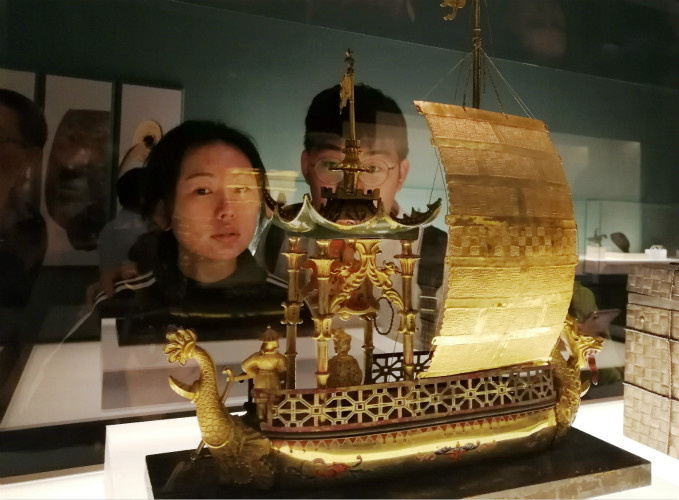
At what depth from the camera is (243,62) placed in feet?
11.0

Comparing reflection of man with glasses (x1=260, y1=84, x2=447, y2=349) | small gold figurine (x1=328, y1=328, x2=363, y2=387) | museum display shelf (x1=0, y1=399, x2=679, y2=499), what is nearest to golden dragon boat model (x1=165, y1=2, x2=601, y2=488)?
small gold figurine (x1=328, y1=328, x2=363, y2=387)

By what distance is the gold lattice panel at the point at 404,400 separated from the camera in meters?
2.35

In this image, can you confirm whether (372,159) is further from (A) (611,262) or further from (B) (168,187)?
(A) (611,262)

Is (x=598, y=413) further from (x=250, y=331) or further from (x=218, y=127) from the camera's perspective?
(x=218, y=127)

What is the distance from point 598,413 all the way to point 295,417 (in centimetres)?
277

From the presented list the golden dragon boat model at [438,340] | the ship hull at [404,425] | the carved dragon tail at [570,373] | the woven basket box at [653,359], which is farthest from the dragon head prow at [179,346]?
the woven basket box at [653,359]

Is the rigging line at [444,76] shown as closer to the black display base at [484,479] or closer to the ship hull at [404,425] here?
the ship hull at [404,425]

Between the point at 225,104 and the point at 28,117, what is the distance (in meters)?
1.13

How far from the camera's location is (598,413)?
3986 mm

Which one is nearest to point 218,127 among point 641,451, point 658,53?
point 641,451

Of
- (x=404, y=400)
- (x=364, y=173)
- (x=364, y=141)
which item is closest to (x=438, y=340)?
(x=404, y=400)

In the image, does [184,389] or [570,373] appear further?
[570,373]

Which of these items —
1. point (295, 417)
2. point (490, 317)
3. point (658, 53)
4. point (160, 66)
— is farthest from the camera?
point (658, 53)

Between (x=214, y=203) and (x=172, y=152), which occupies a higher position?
(x=172, y=152)
